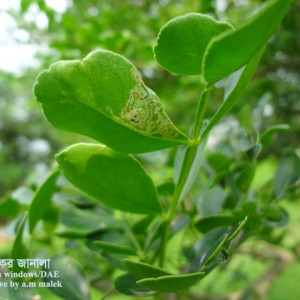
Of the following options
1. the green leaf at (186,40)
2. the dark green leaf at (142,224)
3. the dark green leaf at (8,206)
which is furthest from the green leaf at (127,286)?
the dark green leaf at (8,206)

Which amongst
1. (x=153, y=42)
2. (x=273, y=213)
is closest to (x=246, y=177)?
(x=273, y=213)

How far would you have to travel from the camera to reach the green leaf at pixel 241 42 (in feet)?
0.64

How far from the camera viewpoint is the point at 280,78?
1470 mm

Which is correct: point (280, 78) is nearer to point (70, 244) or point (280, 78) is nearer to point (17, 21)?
point (17, 21)

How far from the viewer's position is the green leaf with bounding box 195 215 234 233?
0.36m

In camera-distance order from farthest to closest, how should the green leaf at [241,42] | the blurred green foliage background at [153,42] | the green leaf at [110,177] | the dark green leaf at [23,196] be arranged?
the blurred green foliage background at [153,42]
the dark green leaf at [23,196]
the green leaf at [110,177]
the green leaf at [241,42]

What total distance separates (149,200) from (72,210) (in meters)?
0.16

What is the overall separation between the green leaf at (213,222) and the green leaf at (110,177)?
0.21 feet

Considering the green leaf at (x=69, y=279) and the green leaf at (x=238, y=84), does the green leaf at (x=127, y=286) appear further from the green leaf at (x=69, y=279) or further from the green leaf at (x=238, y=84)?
the green leaf at (x=238, y=84)

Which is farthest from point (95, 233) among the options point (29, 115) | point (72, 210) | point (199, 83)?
point (29, 115)

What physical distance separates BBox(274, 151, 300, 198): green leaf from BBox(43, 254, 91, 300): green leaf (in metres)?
0.26

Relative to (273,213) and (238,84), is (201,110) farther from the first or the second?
(273,213)

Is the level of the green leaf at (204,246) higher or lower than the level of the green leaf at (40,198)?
lower

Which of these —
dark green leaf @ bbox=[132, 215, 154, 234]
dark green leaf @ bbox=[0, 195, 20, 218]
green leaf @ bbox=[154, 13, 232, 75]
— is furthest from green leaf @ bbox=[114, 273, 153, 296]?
dark green leaf @ bbox=[0, 195, 20, 218]
